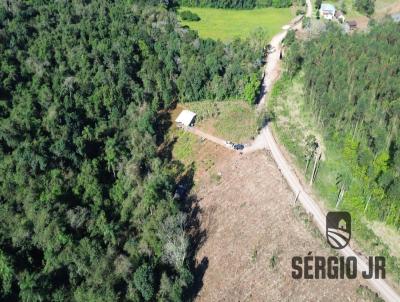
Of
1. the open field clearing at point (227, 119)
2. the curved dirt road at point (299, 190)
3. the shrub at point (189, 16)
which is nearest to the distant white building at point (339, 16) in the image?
the curved dirt road at point (299, 190)

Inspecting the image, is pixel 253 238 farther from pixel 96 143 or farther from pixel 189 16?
pixel 189 16

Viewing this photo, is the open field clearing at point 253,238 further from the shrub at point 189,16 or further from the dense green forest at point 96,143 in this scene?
the shrub at point 189,16

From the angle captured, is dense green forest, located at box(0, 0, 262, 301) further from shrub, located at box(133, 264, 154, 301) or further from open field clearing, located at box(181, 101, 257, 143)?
open field clearing, located at box(181, 101, 257, 143)

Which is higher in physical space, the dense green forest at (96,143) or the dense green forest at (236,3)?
the dense green forest at (236,3)

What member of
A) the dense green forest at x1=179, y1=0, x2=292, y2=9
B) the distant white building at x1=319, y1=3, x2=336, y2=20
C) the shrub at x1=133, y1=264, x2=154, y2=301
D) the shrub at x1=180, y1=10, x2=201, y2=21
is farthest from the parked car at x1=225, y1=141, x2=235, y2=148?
the dense green forest at x1=179, y1=0, x2=292, y2=9

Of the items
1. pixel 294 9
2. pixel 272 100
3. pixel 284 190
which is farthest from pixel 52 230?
pixel 294 9

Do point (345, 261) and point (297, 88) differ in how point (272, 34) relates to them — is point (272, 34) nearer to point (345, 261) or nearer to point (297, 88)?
point (297, 88)

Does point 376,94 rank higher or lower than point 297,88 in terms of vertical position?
higher
